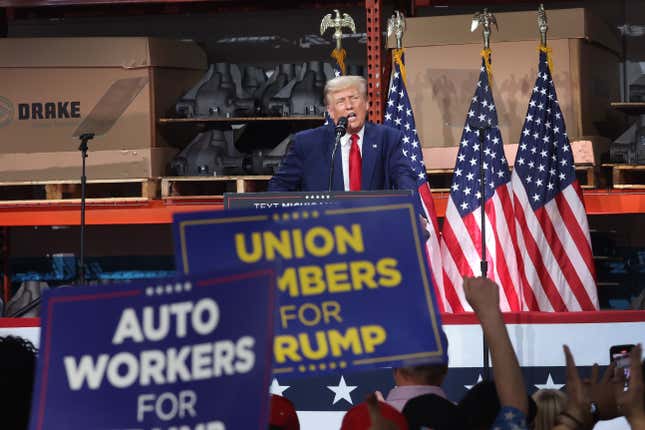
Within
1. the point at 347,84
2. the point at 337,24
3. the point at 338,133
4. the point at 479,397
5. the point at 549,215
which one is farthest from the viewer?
the point at 337,24

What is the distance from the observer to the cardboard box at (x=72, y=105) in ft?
30.4

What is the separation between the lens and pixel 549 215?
8438 millimetres

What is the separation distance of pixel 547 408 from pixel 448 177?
20.3 ft

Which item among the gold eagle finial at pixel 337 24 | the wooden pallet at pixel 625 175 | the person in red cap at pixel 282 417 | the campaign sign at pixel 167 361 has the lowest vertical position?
the person in red cap at pixel 282 417

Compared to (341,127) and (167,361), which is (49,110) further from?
(167,361)

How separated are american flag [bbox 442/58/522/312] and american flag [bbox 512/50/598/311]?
10cm

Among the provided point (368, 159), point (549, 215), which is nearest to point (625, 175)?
point (549, 215)

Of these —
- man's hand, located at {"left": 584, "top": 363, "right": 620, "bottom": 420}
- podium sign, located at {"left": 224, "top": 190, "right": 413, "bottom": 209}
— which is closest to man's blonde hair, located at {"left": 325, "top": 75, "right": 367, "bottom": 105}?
podium sign, located at {"left": 224, "top": 190, "right": 413, "bottom": 209}

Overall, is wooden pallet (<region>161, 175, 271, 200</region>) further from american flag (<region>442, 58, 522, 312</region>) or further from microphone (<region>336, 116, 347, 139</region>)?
microphone (<region>336, 116, 347, 139</region>)

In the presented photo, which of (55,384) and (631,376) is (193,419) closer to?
(55,384)

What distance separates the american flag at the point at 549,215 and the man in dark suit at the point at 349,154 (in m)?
2.20

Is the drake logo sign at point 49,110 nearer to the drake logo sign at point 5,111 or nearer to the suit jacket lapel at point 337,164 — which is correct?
the drake logo sign at point 5,111

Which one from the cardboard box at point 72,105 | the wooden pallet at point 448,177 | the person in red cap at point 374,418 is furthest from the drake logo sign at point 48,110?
the person in red cap at point 374,418

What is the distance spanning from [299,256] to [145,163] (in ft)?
20.0
